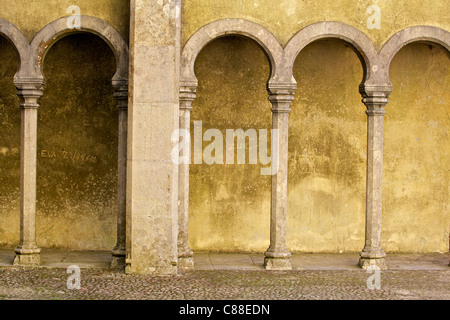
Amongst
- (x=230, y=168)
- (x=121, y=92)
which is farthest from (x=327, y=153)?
(x=121, y=92)

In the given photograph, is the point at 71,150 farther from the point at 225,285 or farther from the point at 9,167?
the point at 225,285

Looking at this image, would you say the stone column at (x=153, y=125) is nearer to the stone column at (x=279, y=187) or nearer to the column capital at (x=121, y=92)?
the column capital at (x=121, y=92)

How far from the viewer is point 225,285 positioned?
944 centimetres

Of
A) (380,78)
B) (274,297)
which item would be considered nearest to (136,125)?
(274,297)

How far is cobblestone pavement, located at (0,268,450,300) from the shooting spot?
884cm

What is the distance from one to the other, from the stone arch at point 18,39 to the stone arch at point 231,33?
234 cm

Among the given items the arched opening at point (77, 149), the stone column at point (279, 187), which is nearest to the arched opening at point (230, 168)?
the arched opening at point (77, 149)

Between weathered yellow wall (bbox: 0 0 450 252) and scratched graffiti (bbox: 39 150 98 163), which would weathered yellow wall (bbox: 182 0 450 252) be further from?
scratched graffiti (bbox: 39 150 98 163)

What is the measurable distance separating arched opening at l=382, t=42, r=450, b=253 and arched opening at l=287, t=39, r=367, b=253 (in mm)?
529

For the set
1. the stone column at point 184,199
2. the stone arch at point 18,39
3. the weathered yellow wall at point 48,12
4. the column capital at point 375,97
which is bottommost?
the stone column at point 184,199

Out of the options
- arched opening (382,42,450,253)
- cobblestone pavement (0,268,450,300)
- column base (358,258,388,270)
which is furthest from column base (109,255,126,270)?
arched opening (382,42,450,253)

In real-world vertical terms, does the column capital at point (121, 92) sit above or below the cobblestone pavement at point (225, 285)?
above

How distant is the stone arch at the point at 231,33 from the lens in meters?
10.1

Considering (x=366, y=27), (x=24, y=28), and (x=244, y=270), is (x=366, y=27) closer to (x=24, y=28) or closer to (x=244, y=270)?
(x=244, y=270)
